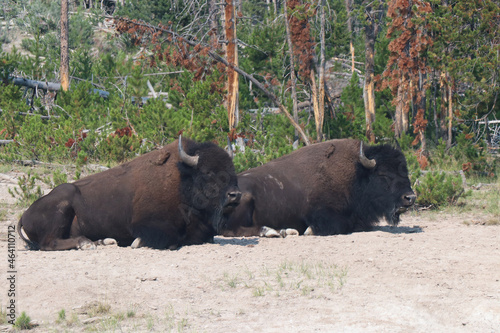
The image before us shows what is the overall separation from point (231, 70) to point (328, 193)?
7.87 metres

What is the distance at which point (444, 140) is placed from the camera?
Answer: 16547 mm

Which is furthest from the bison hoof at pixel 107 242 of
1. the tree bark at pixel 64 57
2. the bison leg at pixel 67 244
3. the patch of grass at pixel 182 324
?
the tree bark at pixel 64 57

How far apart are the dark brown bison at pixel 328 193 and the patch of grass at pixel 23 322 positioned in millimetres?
4266

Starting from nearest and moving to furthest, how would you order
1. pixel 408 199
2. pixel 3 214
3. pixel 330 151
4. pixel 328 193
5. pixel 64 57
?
pixel 408 199 → pixel 328 193 → pixel 330 151 → pixel 3 214 → pixel 64 57

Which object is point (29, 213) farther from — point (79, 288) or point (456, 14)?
point (456, 14)

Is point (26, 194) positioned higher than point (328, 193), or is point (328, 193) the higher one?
point (328, 193)

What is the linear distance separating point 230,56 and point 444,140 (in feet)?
18.6

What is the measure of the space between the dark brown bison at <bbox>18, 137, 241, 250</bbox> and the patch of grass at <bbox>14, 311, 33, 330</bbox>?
2.89 m

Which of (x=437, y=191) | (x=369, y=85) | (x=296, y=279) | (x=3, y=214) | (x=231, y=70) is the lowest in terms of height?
(x=3, y=214)

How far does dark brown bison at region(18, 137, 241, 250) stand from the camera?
8234 millimetres

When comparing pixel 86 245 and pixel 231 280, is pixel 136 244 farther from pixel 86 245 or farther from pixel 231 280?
pixel 231 280

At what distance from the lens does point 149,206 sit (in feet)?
27.1

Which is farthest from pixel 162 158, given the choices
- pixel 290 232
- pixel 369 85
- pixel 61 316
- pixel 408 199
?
pixel 369 85

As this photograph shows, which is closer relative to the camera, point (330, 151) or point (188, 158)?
point (188, 158)
